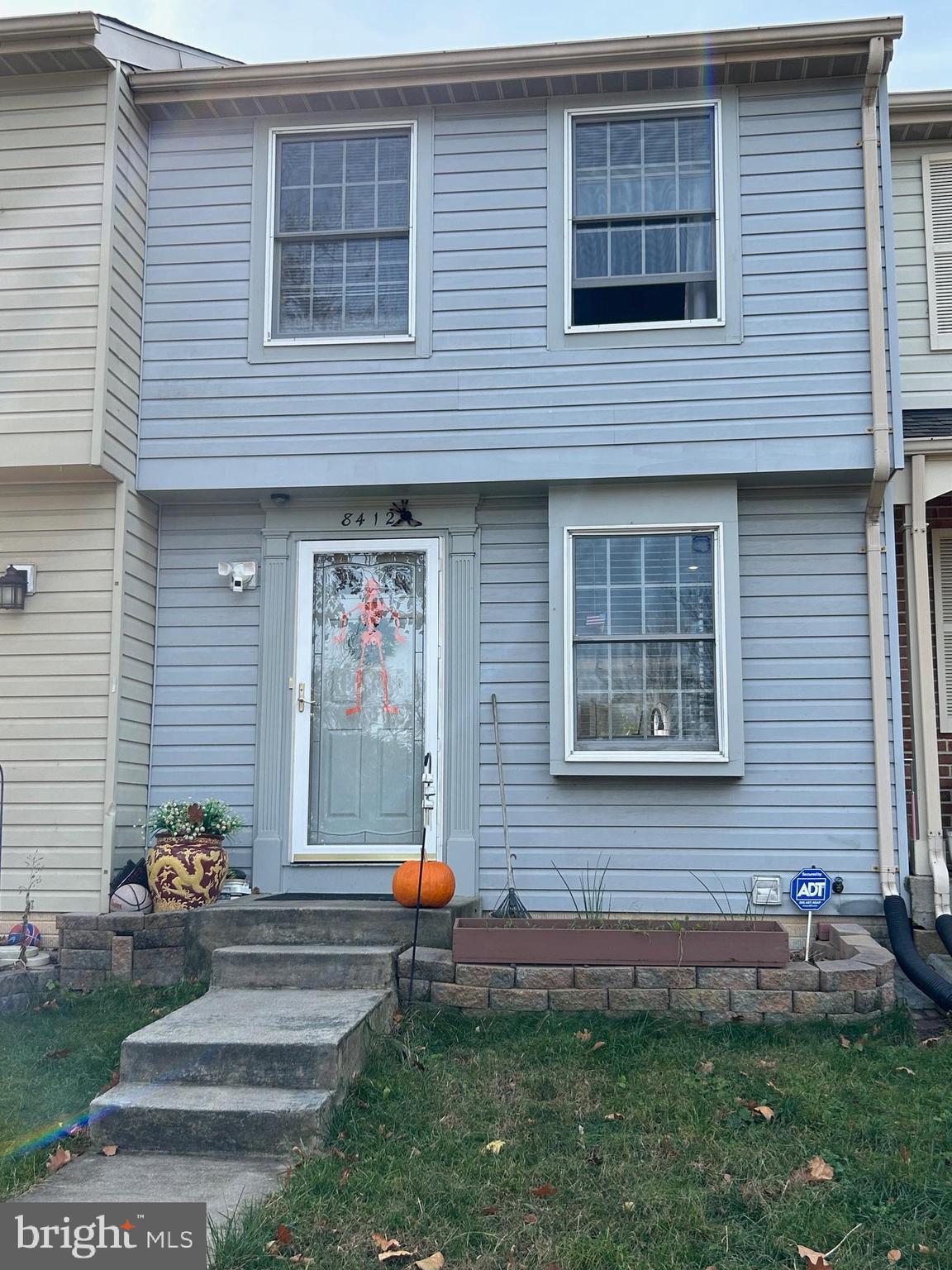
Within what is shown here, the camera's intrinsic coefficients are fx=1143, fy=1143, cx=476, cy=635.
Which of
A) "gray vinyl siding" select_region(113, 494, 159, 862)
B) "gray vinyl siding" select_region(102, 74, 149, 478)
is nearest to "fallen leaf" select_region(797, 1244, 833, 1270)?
"gray vinyl siding" select_region(113, 494, 159, 862)

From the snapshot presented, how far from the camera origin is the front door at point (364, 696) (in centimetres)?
662

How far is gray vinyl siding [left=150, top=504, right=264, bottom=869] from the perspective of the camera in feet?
22.2

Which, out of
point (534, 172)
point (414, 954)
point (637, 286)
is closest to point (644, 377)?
point (637, 286)

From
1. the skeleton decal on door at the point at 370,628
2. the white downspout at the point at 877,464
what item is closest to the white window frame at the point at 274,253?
the skeleton decal on door at the point at 370,628

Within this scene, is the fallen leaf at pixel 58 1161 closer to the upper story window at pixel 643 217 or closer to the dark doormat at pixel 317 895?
the dark doormat at pixel 317 895

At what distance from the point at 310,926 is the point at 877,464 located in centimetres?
385

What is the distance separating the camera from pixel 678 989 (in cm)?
500

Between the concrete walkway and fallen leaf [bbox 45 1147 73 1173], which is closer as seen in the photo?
the concrete walkway

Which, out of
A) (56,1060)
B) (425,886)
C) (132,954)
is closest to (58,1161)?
(56,1060)

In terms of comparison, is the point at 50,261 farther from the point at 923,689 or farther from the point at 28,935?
the point at 923,689

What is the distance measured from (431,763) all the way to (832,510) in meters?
2.70

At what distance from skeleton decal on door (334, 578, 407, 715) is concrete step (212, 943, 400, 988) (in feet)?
5.82

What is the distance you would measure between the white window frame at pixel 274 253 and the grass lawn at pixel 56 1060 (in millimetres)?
3717

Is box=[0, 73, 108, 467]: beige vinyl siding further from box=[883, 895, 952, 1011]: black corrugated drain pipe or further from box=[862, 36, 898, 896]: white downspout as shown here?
box=[883, 895, 952, 1011]: black corrugated drain pipe
